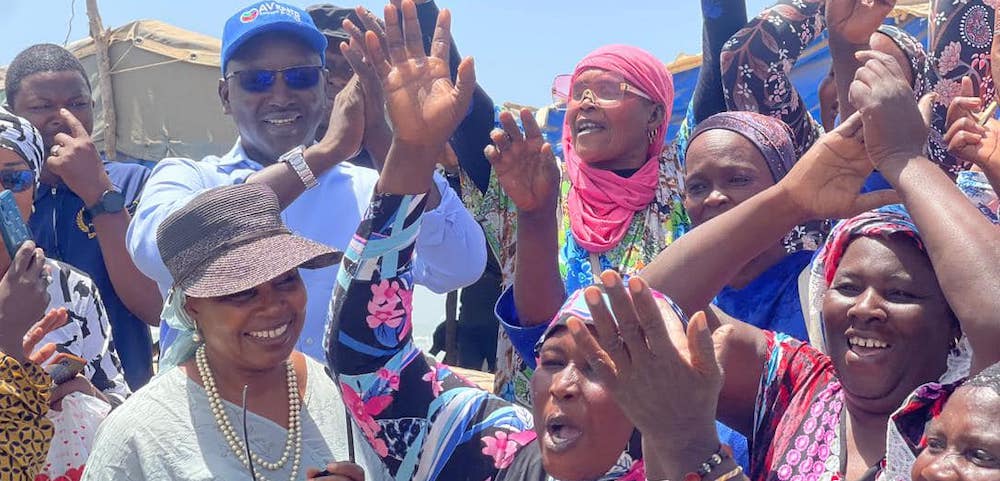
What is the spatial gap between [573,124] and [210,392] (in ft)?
6.11

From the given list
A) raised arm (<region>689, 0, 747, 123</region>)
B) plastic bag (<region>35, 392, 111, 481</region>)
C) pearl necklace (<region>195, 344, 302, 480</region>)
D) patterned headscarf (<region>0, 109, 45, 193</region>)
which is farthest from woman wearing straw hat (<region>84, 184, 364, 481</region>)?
raised arm (<region>689, 0, 747, 123</region>)

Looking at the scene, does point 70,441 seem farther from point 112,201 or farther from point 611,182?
point 611,182

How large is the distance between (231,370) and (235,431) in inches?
7.0

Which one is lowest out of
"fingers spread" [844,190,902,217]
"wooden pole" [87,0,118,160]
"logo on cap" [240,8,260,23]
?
"wooden pole" [87,0,118,160]

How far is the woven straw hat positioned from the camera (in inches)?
121

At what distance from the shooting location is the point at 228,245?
3.12m

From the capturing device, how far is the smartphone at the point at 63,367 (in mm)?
3609

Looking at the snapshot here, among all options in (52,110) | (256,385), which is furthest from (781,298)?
(52,110)

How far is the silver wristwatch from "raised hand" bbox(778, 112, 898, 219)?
1.57m

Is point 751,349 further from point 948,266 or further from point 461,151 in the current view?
point 461,151

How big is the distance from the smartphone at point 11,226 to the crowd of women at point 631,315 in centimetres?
13

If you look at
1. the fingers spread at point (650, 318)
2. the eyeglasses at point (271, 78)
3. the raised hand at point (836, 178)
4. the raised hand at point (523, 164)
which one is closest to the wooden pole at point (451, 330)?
the eyeglasses at point (271, 78)

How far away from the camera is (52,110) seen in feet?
16.2

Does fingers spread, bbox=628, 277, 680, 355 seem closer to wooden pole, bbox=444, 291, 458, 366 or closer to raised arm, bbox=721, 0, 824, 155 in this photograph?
raised arm, bbox=721, 0, 824, 155
